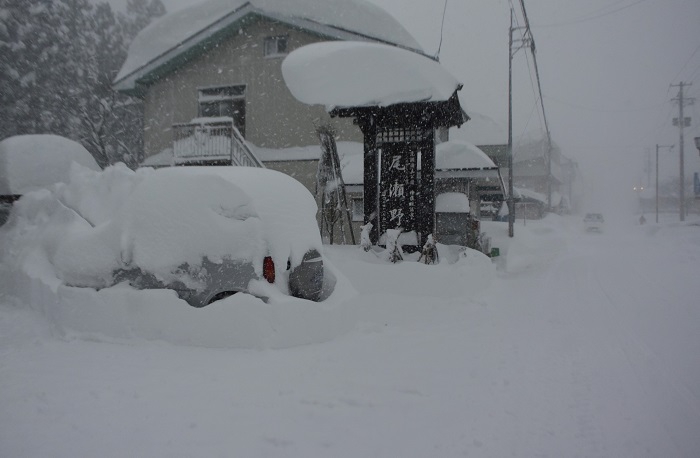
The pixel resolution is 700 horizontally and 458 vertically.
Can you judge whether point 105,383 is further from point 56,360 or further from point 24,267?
point 24,267

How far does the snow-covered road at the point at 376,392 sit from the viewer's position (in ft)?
9.45

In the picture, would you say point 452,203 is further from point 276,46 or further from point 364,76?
point 276,46

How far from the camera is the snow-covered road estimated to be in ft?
9.45

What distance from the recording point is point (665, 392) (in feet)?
12.4

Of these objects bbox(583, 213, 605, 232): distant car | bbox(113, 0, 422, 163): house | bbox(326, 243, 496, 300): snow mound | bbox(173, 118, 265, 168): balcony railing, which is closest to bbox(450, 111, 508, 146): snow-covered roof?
bbox(583, 213, 605, 232): distant car

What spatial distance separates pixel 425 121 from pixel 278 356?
22.4 feet

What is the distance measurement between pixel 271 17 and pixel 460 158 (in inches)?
320

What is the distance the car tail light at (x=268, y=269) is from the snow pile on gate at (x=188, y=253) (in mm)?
75

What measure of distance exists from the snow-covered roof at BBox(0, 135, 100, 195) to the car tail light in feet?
21.9

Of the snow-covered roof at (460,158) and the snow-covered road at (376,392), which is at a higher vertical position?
the snow-covered roof at (460,158)

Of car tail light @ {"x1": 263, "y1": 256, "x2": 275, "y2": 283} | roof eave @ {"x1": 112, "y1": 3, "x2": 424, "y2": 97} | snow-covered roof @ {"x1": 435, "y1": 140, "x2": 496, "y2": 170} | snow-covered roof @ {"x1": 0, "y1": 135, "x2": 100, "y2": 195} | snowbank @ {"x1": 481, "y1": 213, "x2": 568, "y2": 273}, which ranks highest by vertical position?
roof eave @ {"x1": 112, "y1": 3, "x2": 424, "y2": 97}

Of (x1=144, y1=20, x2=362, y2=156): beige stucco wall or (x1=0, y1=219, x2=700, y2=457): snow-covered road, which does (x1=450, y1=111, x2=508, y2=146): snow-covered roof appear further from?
(x1=0, y1=219, x2=700, y2=457): snow-covered road

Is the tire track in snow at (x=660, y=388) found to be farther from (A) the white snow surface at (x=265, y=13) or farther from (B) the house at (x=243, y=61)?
(A) the white snow surface at (x=265, y=13)

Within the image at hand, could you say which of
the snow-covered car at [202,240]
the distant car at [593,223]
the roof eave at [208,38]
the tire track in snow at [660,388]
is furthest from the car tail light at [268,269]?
the distant car at [593,223]
